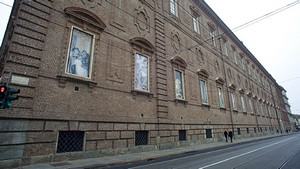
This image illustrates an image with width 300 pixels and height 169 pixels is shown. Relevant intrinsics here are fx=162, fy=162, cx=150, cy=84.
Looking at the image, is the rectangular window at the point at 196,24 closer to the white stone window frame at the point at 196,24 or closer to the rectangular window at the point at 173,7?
the white stone window frame at the point at 196,24

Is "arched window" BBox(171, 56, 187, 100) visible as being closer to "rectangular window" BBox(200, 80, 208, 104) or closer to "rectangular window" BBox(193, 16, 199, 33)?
"rectangular window" BBox(200, 80, 208, 104)

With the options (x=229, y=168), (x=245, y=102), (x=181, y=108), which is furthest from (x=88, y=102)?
(x=245, y=102)

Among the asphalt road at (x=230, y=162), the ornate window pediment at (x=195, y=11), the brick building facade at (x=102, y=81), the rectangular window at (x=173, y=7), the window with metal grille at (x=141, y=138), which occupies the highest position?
the ornate window pediment at (x=195, y=11)

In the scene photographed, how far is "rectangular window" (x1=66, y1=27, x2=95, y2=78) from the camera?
912 cm

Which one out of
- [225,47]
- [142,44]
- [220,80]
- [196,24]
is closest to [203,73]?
[220,80]

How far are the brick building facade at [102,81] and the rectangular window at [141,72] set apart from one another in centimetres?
8

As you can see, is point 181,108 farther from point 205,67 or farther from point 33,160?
point 33,160

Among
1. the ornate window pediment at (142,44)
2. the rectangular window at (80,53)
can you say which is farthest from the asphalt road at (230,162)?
the ornate window pediment at (142,44)

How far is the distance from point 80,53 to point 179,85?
9909 millimetres

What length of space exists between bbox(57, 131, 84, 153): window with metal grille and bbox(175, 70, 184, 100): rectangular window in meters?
9.48

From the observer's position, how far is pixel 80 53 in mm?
9586

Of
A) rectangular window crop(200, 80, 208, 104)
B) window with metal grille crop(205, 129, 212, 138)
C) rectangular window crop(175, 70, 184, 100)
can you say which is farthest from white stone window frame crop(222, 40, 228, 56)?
rectangular window crop(175, 70, 184, 100)

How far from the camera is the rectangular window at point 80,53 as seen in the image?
29.9ft

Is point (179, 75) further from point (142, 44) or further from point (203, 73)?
point (142, 44)
